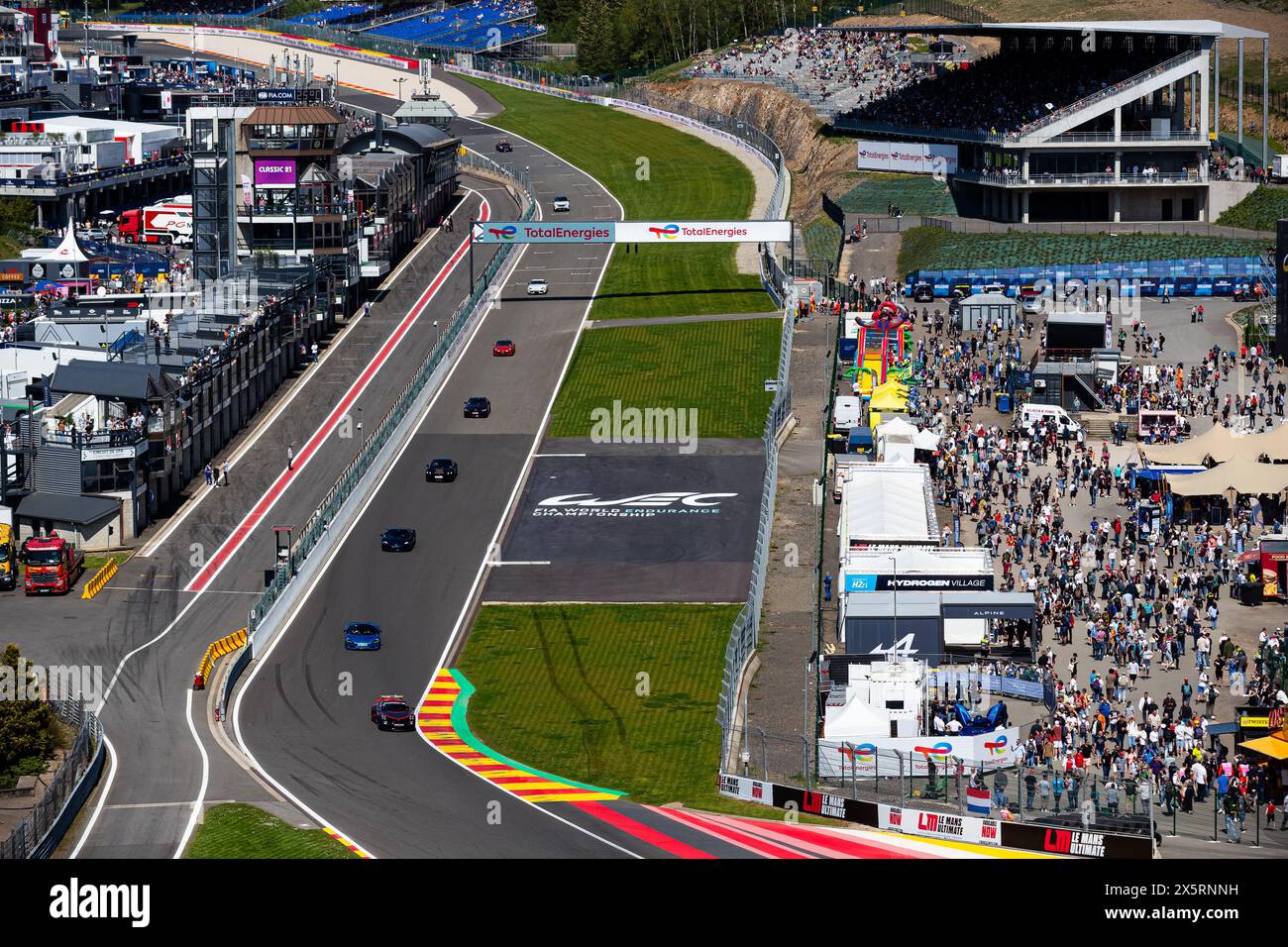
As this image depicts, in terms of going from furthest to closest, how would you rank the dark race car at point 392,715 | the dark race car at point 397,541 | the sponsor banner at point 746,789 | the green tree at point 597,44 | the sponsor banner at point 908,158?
the green tree at point 597,44
the sponsor banner at point 908,158
the dark race car at point 397,541
the dark race car at point 392,715
the sponsor banner at point 746,789

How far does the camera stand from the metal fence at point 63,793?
43.7 m

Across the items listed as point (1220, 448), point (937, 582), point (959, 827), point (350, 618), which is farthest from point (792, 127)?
point (959, 827)

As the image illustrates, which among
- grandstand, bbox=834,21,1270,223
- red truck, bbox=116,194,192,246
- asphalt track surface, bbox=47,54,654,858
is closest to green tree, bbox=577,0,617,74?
red truck, bbox=116,194,192,246

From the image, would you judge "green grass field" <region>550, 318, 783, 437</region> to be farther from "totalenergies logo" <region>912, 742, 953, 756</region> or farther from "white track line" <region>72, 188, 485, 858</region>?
"totalenergies logo" <region>912, 742, 953, 756</region>

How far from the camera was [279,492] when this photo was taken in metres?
79.4

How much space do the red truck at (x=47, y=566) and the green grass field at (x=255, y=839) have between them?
2246cm

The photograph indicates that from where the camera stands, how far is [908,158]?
122 m

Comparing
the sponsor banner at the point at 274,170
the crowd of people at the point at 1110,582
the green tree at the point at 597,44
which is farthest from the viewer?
the green tree at the point at 597,44

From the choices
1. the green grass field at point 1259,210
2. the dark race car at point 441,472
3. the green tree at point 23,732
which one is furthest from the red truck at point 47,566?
the green grass field at point 1259,210

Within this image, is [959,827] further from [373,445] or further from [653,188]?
[653,188]

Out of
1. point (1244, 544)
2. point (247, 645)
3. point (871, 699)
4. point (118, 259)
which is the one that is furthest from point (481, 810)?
point (118, 259)

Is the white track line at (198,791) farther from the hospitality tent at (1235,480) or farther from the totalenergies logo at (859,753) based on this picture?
the hospitality tent at (1235,480)

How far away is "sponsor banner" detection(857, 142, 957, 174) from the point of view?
120m

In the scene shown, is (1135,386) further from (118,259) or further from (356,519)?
(118,259)
